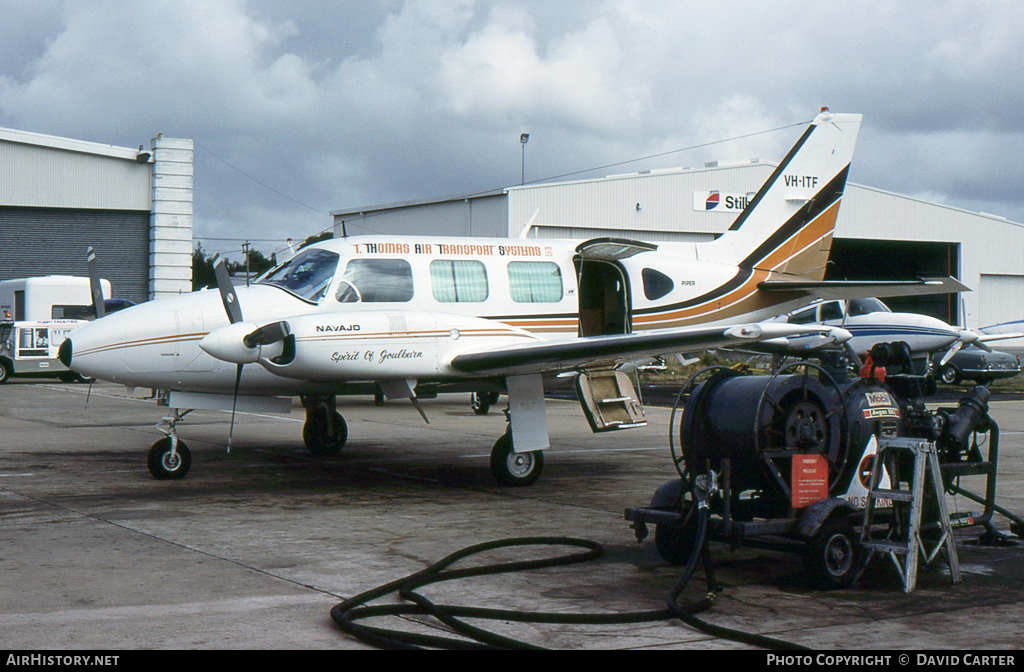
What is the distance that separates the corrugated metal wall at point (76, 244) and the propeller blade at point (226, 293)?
28657 mm

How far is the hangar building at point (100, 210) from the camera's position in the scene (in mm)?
35406

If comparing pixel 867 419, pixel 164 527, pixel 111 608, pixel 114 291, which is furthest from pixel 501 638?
pixel 114 291

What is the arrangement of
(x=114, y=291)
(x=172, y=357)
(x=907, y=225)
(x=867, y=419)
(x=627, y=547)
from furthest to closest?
(x=907, y=225) < (x=114, y=291) < (x=172, y=357) < (x=627, y=547) < (x=867, y=419)

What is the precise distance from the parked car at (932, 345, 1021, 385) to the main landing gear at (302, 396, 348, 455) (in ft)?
63.2

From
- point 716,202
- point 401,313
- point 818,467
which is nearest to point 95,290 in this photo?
point 401,313

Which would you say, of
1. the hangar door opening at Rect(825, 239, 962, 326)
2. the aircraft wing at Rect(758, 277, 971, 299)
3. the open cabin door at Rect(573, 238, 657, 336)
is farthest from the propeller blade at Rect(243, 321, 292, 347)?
the hangar door opening at Rect(825, 239, 962, 326)

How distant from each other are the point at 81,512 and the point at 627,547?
479 centimetres

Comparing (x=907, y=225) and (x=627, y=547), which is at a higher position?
(x=907, y=225)

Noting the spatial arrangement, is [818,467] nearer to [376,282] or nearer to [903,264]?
[376,282]

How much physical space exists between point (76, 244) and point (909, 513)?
36.0 m

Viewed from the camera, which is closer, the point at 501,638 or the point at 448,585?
the point at 501,638

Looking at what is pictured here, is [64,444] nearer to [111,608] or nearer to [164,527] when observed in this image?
[164,527]
